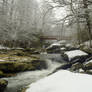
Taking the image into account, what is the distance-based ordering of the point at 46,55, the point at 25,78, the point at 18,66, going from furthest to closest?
the point at 46,55, the point at 18,66, the point at 25,78

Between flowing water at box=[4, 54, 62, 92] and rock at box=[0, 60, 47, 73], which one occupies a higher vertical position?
rock at box=[0, 60, 47, 73]

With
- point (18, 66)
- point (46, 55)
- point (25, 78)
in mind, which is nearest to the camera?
point (25, 78)

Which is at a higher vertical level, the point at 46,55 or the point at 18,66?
the point at 18,66

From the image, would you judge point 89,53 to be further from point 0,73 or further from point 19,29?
point 19,29

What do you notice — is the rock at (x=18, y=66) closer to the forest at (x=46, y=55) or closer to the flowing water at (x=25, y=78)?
the forest at (x=46, y=55)

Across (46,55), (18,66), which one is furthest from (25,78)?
(46,55)

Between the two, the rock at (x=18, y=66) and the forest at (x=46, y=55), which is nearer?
the forest at (x=46, y=55)

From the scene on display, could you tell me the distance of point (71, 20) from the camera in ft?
35.0

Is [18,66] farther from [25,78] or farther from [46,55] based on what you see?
[46,55]

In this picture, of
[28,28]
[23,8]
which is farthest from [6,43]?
[23,8]

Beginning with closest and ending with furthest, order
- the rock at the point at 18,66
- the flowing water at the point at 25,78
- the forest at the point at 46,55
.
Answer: the forest at the point at 46,55 < the flowing water at the point at 25,78 < the rock at the point at 18,66

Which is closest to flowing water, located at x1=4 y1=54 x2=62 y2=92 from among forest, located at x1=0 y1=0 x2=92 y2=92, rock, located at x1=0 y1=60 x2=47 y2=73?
forest, located at x1=0 y1=0 x2=92 y2=92

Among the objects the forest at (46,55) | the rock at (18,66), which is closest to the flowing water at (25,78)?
the forest at (46,55)

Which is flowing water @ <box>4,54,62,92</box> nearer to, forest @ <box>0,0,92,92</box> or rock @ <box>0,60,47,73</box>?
forest @ <box>0,0,92,92</box>
